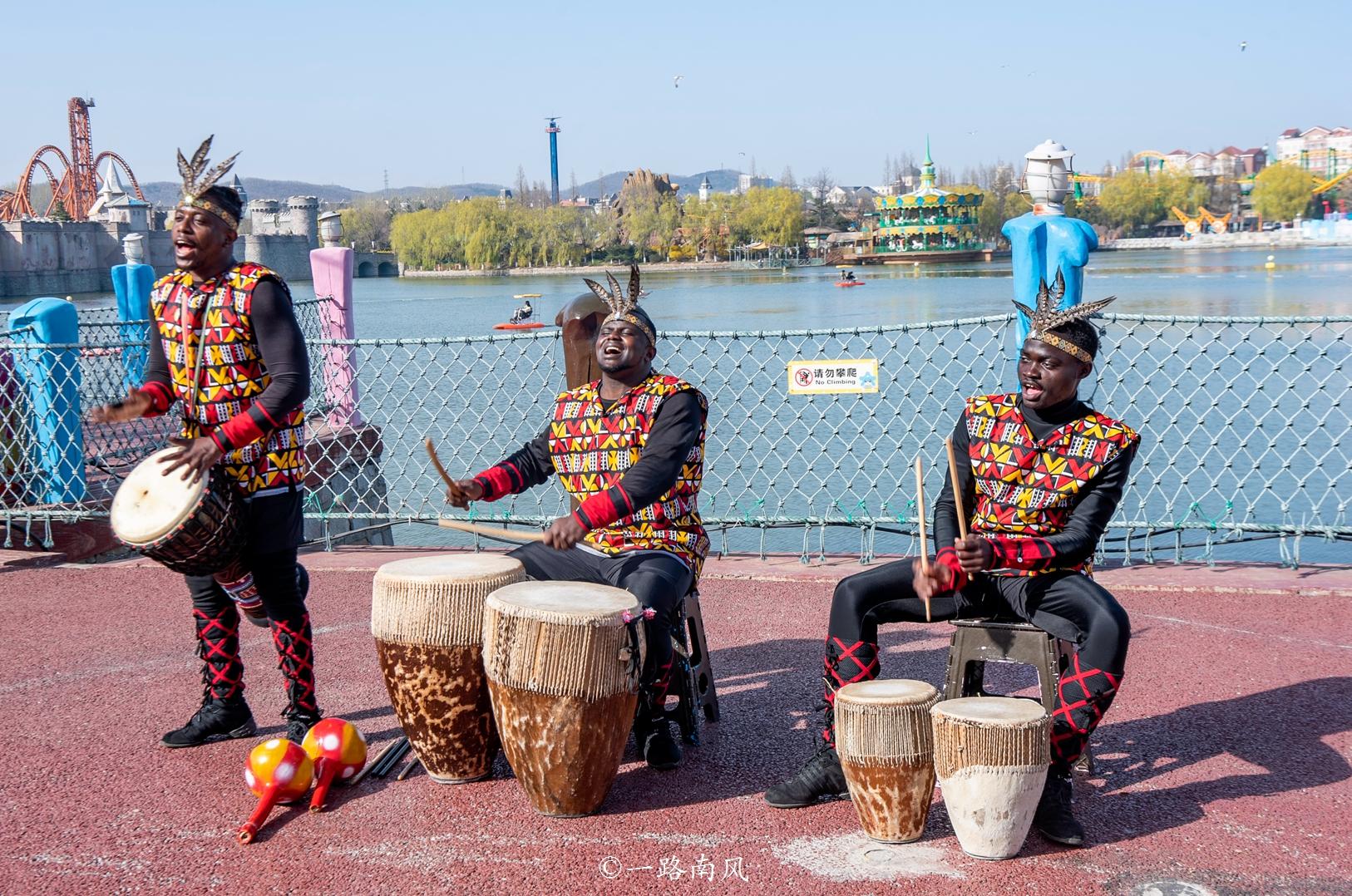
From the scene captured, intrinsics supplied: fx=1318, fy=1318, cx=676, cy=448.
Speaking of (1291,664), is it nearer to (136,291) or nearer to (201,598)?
(201,598)

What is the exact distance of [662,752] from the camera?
12.1 ft

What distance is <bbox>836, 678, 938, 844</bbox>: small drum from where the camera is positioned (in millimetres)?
3074

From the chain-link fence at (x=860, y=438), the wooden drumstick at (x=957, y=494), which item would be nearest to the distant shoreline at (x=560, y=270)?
the chain-link fence at (x=860, y=438)

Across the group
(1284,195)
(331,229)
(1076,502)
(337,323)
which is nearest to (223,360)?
(1076,502)

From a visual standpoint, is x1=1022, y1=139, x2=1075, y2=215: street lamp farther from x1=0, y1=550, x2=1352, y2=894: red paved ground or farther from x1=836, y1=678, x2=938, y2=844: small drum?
x1=836, y1=678, x2=938, y2=844: small drum

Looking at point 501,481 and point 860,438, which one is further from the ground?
point 501,481

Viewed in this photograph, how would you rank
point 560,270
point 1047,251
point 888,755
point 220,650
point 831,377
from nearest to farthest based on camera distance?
point 888,755
point 220,650
point 1047,251
point 831,377
point 560,270

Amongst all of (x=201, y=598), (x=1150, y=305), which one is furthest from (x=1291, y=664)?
(x=1150, y=305)

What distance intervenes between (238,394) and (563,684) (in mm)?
1295

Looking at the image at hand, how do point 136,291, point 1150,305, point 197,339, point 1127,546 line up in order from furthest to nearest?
point 1150,305
point 136,291
point 1127,546
point 197,339

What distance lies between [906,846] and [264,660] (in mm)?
2646

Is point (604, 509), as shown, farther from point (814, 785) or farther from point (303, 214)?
point (303, 214)

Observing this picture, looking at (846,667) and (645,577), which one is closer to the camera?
(846,667)

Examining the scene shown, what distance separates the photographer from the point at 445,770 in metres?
3.56
